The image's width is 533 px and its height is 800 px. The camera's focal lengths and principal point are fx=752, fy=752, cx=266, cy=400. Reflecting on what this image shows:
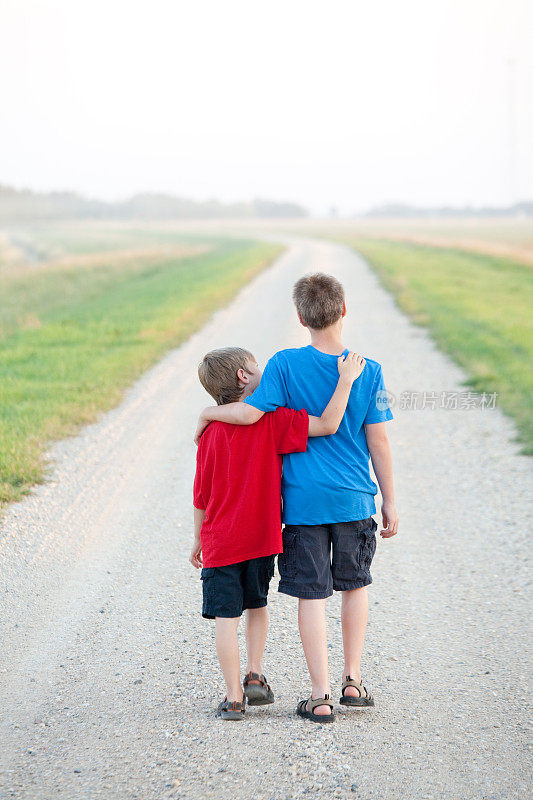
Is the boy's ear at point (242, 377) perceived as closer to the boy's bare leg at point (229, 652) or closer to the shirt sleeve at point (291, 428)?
the shirt sleeve at point (291, 428)

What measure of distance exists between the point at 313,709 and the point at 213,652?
75 cm

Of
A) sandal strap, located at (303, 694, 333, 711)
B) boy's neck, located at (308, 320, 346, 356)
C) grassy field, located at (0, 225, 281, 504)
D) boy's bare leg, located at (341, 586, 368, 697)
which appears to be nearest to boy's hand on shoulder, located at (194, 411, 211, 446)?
boy's neck, located at (308, 320, 346, 356)

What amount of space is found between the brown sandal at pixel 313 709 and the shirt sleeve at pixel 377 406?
110 centimetres

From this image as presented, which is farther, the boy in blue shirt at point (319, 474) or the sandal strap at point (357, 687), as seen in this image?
the sandal strap at point (357, 687)

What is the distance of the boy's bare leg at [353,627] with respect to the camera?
3053mm

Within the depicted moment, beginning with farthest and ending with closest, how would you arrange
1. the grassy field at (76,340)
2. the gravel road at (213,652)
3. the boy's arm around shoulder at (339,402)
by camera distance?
the grassy field at (76,340) < the boy's arm around shoulder at (339,402) < the gravel road at (213,652)

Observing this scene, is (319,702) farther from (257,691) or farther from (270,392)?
(270,392)

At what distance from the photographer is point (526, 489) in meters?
5.87

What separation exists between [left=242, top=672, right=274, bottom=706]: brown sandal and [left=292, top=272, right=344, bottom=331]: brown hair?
1462 millimetres

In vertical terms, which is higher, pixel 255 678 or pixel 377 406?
pixel 377 406

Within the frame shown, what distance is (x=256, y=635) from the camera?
311 cm

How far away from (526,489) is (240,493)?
3661 millimetres

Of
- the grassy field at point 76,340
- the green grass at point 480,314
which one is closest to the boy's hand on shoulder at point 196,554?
the grassy field at point 76,340

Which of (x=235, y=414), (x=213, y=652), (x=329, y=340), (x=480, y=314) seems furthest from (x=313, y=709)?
(x=480, y=314)
